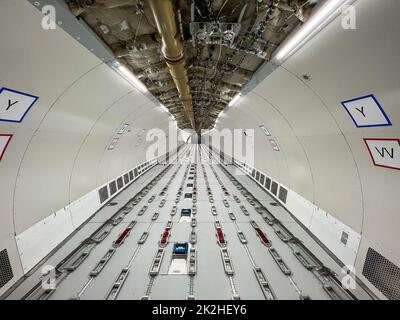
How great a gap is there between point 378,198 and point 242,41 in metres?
3.44

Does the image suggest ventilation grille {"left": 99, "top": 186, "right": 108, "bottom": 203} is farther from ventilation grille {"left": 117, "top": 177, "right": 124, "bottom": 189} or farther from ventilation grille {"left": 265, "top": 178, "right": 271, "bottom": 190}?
ventilation grille {"left": 265, "top": 178, "right": 271, "bottom": 190}

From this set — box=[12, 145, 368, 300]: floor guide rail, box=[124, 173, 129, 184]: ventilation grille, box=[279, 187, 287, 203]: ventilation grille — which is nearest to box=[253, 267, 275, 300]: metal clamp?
box=[12, 145, 368, 300]: floor guide rail

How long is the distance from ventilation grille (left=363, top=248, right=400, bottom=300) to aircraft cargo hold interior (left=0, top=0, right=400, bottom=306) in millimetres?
17

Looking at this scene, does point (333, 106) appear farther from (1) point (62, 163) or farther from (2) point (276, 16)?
(1) point (62, 163)

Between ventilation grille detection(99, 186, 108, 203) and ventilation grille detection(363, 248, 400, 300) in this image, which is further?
ventilation grille detection(99, 186, 108, 203)

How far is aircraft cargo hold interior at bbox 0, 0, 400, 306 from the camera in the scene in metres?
2.28

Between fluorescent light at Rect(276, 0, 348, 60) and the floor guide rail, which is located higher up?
fluorescent light at Rect(276, 0, 348, 60)

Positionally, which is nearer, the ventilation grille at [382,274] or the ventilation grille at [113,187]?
the ventilation grille at [382,274]

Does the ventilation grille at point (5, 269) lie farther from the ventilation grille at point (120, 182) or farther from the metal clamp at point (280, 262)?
the ventilation grille at point (120, 182)

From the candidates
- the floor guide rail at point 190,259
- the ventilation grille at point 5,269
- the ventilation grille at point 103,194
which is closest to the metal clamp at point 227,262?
the floor guide rail at point 190,259

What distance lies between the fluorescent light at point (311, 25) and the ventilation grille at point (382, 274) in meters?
3.28

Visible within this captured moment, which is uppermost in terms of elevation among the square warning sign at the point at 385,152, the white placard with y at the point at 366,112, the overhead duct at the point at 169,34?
the overhead duct at the point at 169,34

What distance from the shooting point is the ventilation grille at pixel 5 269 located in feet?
9.07

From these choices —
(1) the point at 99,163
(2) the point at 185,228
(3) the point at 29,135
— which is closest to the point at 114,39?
(3) the point at 29,135
